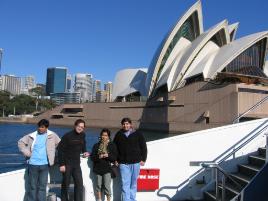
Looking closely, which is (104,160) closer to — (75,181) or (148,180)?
(75,181)

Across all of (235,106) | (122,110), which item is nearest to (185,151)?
(235,106)

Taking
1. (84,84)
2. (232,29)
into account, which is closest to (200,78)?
(232,29)

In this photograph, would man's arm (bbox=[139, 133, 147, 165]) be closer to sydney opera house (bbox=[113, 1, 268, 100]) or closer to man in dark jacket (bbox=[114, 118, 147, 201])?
man in dark jacket (bbox=[114, 118, 147, 201])

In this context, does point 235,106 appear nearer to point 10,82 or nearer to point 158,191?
point 158,191

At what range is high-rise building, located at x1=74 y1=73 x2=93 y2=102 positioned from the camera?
159812 millimetres

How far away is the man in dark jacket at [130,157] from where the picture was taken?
4754 millimetres

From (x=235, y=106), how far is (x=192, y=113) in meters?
6.67

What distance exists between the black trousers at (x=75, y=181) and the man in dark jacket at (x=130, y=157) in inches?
22.1

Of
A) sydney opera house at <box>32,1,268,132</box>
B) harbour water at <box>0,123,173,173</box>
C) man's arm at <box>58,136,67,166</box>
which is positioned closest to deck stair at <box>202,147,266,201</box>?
man's arm at <box>58,136,67,166</box>

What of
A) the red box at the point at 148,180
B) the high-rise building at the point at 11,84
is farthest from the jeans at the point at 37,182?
the high-rise building at the point at 11,84

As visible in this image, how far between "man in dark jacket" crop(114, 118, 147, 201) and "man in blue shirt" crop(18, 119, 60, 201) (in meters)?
0.93

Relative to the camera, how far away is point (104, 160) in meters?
4.83

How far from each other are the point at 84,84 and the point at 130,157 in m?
162

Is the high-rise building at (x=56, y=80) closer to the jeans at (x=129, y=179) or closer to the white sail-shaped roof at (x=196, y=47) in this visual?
the white sail-shaped roof at (x=196, y=47)
